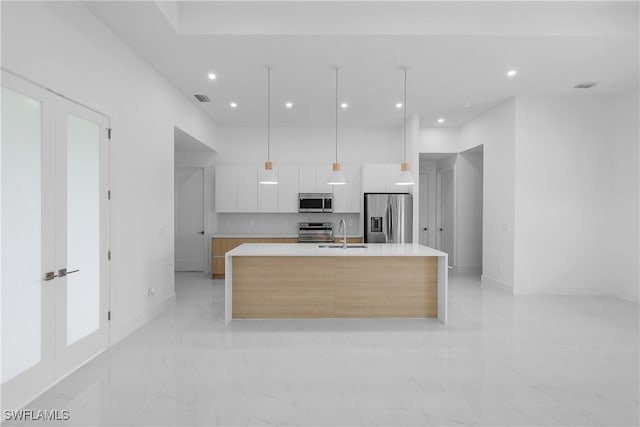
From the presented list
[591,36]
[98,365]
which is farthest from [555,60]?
[98,365]

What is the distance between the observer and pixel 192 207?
7.45 metres

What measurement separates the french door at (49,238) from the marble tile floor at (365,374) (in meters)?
0.26

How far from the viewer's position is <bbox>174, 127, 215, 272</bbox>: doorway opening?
7.34 metres

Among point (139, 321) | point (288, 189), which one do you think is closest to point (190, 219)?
point (288, 189)

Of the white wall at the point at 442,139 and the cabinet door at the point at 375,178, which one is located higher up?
the white wall at the point at 442,139

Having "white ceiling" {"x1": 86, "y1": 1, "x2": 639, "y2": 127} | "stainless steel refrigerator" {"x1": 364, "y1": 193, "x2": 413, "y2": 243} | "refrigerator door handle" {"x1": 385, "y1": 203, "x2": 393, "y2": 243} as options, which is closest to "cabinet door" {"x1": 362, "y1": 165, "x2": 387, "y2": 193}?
"stainless steel refrigerator" {"x1": 364, "y1": 193, "x2": 413, "y2": 243}

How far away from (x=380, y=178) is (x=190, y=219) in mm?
4013

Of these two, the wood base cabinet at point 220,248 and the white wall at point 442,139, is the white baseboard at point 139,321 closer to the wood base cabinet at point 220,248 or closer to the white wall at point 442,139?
the wood base cabinet at point 220,248

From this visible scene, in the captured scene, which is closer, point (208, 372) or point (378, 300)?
point (208, 372)

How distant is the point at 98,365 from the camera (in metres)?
3.02

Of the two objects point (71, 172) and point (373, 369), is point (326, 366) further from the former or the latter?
point (71, 172)

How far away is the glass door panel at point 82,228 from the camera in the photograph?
292 cm

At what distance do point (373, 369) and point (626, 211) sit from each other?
4.98 meters

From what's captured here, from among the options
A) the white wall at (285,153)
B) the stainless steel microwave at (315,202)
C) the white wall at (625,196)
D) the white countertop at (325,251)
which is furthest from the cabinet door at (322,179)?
the white wall at (625,196)
